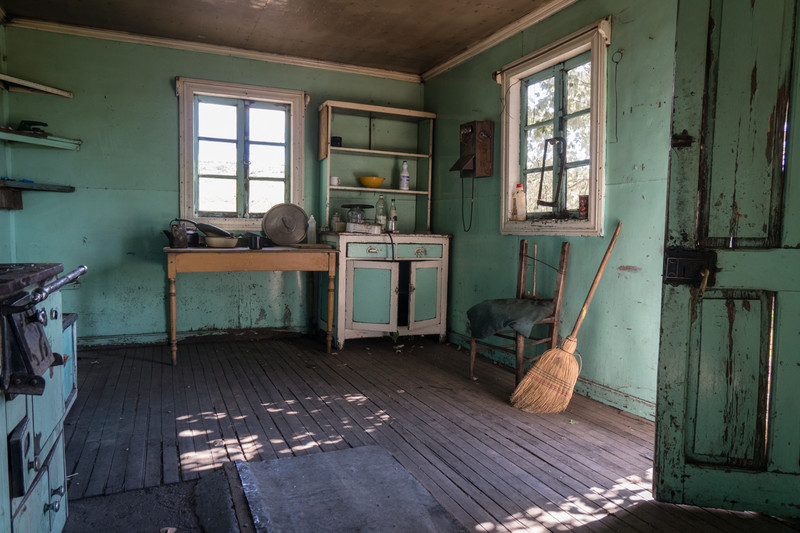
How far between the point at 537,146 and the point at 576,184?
1.76 ft

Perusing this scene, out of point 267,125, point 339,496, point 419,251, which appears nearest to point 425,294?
point 419,251

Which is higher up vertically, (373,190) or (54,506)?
(373,190)

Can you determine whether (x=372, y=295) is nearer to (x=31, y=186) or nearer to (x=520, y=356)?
(x=520, y=356)

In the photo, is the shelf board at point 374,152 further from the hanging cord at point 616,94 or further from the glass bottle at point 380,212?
the hanging cord at point 616,94

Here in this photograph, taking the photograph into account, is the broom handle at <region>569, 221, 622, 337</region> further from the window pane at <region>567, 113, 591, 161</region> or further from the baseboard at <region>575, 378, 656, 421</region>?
the window pane at <region>567, 113, 591, 161</region>

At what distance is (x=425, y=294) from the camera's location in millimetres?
4859

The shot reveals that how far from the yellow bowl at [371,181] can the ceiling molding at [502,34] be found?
1.26 m

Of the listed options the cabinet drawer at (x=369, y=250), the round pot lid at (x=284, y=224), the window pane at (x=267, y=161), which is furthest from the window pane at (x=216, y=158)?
the cabinet drawer at (x=369, y=250)

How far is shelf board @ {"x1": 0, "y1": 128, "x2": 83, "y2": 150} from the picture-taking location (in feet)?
13.1

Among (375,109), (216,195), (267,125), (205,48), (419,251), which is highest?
(205,48)

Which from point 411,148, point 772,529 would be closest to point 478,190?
point 411,148

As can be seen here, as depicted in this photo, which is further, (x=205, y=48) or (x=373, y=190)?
(x=373, y=190)

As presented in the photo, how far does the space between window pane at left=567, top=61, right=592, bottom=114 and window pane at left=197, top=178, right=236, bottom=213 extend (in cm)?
309

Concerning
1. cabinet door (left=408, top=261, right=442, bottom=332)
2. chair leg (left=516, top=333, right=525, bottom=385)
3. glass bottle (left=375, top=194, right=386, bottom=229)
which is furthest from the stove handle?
glass bottle (left=375, top=194, right=386, bottom=229)
